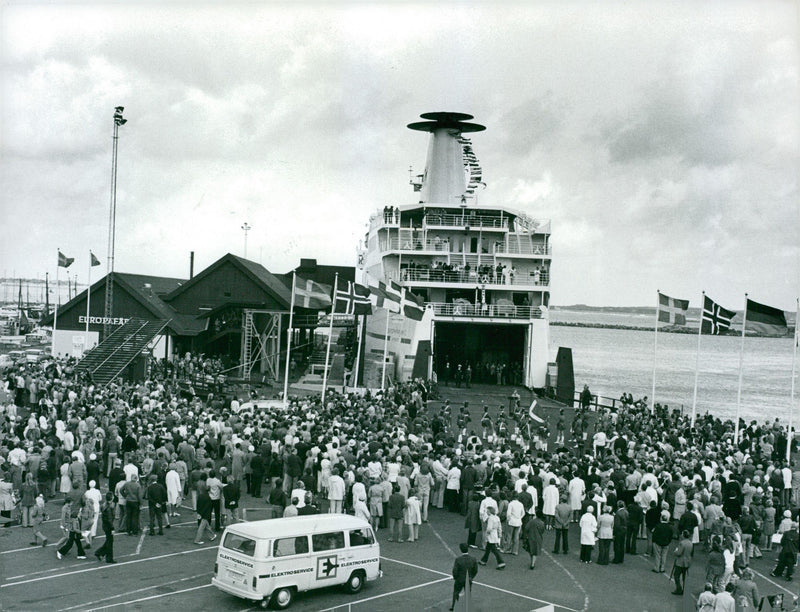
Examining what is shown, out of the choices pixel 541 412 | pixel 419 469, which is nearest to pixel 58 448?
pixel 419 469

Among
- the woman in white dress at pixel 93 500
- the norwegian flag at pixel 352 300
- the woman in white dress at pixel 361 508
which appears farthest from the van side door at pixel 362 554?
the norwegian flag at pixel 352 300

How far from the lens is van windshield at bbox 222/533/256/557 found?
13000mm

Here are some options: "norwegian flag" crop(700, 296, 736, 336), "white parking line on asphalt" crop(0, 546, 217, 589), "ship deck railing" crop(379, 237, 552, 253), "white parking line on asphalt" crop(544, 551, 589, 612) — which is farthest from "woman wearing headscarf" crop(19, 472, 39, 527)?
"ship deck railing" crop(379, 237, 552, 253)

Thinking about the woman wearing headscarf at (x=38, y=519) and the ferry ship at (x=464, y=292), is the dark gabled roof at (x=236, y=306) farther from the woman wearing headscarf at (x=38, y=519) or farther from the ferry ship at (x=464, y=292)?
the woman wearing headscarf at (x=38, y=519)

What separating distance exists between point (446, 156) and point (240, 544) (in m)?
41.4

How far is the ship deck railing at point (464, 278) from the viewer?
141ft

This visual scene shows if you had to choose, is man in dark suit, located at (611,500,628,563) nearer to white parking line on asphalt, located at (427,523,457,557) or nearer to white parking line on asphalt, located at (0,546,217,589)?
white parking line on asphalt, located at (427,523,457,557)

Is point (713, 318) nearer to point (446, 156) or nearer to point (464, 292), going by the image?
point (464, 292)

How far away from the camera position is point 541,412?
83.8 ft

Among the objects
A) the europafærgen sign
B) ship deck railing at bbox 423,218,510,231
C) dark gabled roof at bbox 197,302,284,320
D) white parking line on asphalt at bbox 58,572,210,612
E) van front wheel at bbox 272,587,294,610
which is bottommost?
white parking line on asphalt at bbox 58,572,210,612

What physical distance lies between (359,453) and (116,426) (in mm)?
6283

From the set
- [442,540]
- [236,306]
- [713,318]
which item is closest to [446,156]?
[236,306]

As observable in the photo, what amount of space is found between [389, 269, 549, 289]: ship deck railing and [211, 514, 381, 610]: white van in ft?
96.0

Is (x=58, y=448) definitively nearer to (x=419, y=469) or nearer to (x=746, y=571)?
(x=419, y=469)
